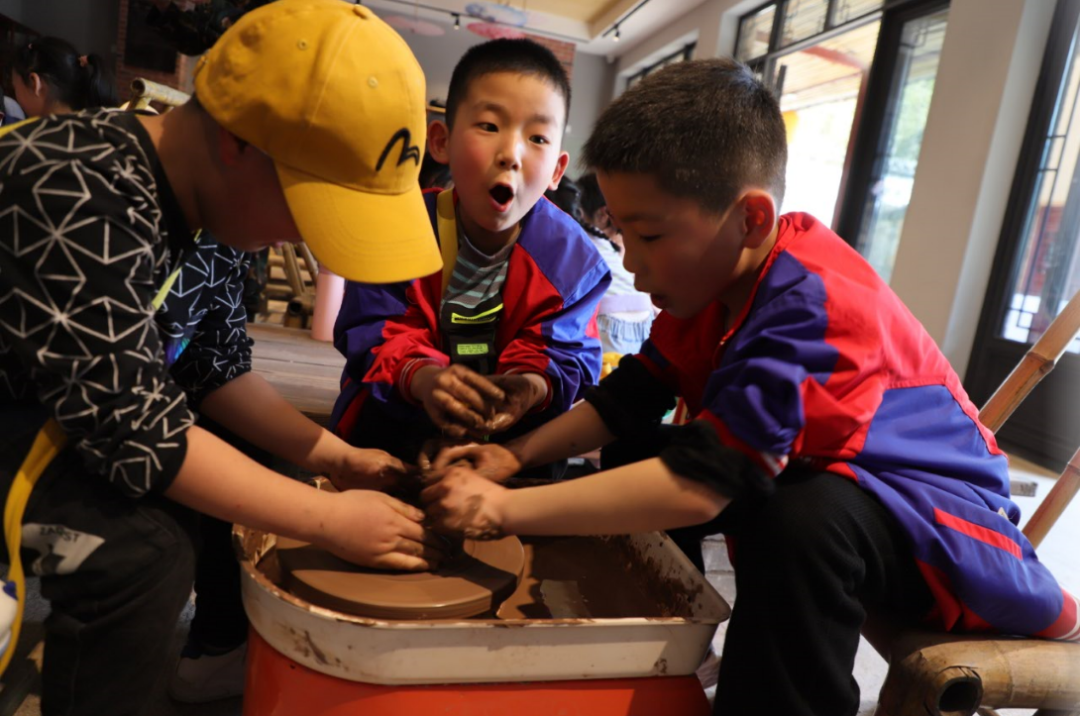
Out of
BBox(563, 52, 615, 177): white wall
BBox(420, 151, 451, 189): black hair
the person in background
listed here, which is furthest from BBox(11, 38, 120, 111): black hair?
BBox(563, 52, 615, 177): white wall

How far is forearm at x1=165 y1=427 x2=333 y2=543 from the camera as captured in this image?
0.67 metres

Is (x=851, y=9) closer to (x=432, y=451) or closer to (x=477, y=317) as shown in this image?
(x=477, y=317)

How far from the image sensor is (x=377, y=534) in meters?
0.77

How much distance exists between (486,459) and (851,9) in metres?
4.74

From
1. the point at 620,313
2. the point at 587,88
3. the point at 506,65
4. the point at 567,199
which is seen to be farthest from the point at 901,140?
the point at 587,88

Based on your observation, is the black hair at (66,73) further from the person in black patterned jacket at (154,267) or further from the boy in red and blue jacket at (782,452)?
the boy in red and blue jacket at (782,452)

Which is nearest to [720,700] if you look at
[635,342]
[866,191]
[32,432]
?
[32,432]

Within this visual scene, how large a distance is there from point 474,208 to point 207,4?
2.61 ft

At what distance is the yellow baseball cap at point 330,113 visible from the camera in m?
0.67

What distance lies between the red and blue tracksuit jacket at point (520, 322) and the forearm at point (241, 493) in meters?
0.48

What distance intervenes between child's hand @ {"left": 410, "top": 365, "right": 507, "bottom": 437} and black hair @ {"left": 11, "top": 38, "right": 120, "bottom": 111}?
7.58 feet

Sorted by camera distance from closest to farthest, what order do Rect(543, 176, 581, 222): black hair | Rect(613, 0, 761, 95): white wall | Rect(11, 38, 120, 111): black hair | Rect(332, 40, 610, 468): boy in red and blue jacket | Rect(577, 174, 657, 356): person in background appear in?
Rect(332, 40, 610, 468): boy in red and blue jacket < Rect(577, 174, 657, 356): person in background < Rect(543, 176, 581, 222): black hair < Rect(11, 38, 120, 111): black hair < Rect(613, 0, 761, 95): white wall

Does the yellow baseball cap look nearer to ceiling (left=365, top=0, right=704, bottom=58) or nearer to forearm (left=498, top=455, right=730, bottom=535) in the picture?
forearm (left=498, top=455, right=730, bottom=535)

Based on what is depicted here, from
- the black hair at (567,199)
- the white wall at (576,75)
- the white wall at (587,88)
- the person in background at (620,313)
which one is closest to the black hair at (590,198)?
the black hair at (567,199)
